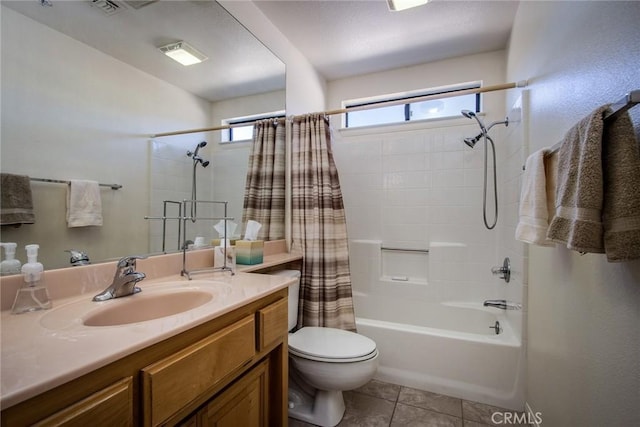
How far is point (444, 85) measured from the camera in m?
2.55

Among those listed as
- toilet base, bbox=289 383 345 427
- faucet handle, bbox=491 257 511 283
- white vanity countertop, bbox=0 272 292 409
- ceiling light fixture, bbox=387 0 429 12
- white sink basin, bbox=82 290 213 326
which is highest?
ceiling light fixture, bbox=387 0 429 12

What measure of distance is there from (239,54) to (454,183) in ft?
6.28

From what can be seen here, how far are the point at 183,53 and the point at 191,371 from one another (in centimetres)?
147

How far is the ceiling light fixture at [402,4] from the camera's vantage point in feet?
5.83

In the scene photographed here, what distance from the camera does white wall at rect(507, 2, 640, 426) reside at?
771 millimetres

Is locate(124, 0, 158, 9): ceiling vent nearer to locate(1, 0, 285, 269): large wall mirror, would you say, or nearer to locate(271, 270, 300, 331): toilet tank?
locate(1, 0, 285, 269): large wall mirror

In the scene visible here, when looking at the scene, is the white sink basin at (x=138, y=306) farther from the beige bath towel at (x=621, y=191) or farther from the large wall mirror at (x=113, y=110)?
the beige bath towel at (x=621, y=191)

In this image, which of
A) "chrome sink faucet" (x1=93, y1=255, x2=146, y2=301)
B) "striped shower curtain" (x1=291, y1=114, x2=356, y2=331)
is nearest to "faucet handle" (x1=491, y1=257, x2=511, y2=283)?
"striped shower curtain" (x1=291, y1=114, x2=356, y2=331)

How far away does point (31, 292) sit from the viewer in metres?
0.81

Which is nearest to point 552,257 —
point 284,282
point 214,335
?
point 284,282

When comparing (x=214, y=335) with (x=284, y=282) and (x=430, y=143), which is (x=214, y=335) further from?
(x=430, y=143)

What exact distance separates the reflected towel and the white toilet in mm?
1215

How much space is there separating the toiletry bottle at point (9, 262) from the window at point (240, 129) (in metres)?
1.10

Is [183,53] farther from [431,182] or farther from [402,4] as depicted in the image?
[431,182]
